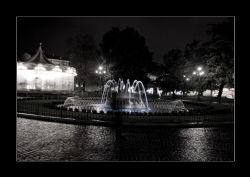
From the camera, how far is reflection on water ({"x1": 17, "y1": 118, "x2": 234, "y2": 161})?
8.06 m

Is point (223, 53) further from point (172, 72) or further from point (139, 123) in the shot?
point (172, 72)

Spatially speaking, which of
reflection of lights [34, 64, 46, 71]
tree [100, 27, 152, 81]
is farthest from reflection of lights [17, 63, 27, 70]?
tree [100, 27, 152, 81]

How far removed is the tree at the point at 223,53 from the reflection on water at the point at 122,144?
512 inches

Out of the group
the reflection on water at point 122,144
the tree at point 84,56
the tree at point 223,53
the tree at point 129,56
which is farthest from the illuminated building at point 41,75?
the reflection on water at point 122,144

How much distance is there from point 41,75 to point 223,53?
37.1 m

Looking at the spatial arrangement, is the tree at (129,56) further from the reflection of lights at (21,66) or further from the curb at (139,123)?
the curb at (139,123)

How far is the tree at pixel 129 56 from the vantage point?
51.1m

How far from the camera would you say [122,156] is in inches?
318

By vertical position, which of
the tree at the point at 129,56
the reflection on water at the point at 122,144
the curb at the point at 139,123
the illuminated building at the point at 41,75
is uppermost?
the tree at the point at 129,56

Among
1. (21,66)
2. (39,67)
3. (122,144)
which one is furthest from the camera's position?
(39,67)

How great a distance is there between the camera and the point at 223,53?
944 inches

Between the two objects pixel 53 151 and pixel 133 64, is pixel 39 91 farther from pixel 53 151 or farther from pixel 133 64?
pixel 53 151

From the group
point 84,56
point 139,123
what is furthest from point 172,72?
point 139,123
